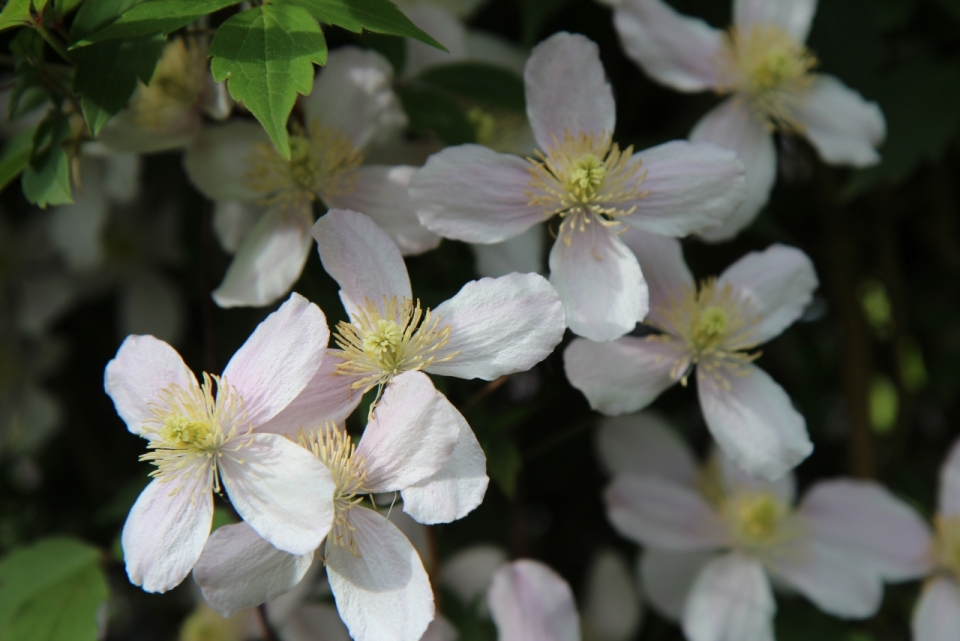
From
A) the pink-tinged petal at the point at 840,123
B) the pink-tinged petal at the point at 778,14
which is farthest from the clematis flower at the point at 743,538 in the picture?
the pink-tinged petal at the point at 778,14

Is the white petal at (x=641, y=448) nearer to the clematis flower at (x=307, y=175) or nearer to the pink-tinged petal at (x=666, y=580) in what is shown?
the pink-tinged petal at (x=666, y=580)

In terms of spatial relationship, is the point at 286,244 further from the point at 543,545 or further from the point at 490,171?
the point at 543,545

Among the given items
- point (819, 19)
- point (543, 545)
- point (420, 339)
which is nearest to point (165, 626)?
point (543, 545)

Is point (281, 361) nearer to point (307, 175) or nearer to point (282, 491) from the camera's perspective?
point (282, 491)

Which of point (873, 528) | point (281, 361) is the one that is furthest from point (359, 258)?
point (873, 528)

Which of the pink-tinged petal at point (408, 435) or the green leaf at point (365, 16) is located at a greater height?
the green leaf at point (365, 16)

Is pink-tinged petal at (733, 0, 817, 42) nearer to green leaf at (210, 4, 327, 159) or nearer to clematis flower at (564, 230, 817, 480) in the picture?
clematis flower at (564, 230, 817, 480)

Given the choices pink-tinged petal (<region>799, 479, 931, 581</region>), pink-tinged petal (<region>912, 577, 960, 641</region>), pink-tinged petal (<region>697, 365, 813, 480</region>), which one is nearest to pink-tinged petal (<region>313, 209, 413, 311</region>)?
pink-tinged petal (<region>697, 365, 813, 480</region>)
